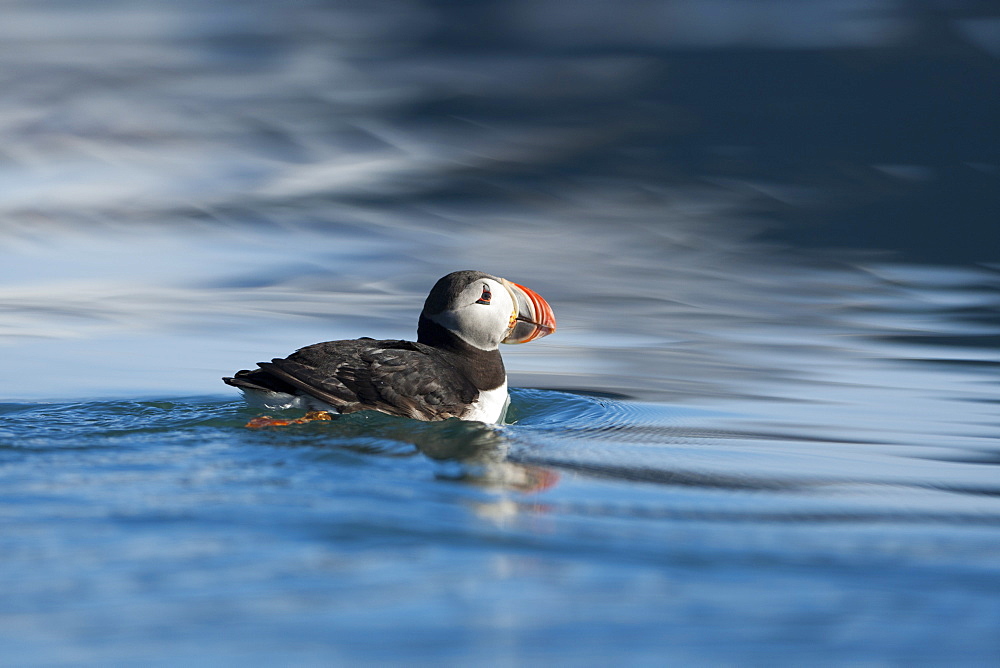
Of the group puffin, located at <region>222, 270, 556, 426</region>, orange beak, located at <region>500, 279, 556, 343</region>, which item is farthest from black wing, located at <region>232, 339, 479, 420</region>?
orange beak, located at <region>500, 279, 556, 343</region>

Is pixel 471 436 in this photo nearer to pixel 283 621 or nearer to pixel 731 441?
pixel 731 441

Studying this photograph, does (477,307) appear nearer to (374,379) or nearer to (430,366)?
(430,366)

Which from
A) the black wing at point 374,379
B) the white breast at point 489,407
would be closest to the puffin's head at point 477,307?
the white breast at point 489,407

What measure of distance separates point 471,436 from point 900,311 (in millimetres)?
5556

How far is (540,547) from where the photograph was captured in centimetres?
285

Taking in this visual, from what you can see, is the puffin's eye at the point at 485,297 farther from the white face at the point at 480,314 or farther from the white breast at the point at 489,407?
the white breast at the point at 489,407

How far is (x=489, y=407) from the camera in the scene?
5.04 m

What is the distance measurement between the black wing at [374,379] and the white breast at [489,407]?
0.18ft

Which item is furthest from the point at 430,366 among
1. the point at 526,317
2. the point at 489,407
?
the point at 526,317

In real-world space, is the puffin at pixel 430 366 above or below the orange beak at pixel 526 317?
below

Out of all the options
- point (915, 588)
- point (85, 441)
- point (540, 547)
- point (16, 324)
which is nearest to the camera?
point (915, 588)

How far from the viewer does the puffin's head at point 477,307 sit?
5.14 m

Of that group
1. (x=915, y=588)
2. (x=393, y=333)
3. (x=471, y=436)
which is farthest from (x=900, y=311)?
(x=915, y=588)

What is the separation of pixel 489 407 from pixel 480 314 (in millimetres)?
459
